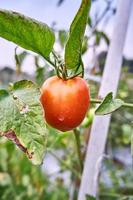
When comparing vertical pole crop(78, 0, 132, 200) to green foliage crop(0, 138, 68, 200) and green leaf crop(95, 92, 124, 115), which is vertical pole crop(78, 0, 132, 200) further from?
green foliage crop(0, 138, 68, 200)

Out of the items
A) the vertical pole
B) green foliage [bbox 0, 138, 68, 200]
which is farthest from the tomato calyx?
green foliage [bbox 0, 138, 68, 200]

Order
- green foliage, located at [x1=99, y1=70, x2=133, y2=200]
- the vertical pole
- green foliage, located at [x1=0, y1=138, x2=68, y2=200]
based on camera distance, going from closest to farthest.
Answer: the vertical pole < green foliage, located at [x1=99, y1=70, x2=133, y2=200] < green foliage, located at [x1=0, y1=138, x2=68, y2=200]

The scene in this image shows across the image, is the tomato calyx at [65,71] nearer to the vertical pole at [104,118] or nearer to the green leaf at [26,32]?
the green leaf at [26,32]

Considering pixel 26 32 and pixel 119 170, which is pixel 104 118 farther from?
pixel 119 170

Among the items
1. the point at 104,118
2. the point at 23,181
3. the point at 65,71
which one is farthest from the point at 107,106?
the point at 23,181

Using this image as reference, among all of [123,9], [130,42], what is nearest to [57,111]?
[123,9]

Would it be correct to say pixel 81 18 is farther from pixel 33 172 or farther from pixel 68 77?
pixel 33 172
